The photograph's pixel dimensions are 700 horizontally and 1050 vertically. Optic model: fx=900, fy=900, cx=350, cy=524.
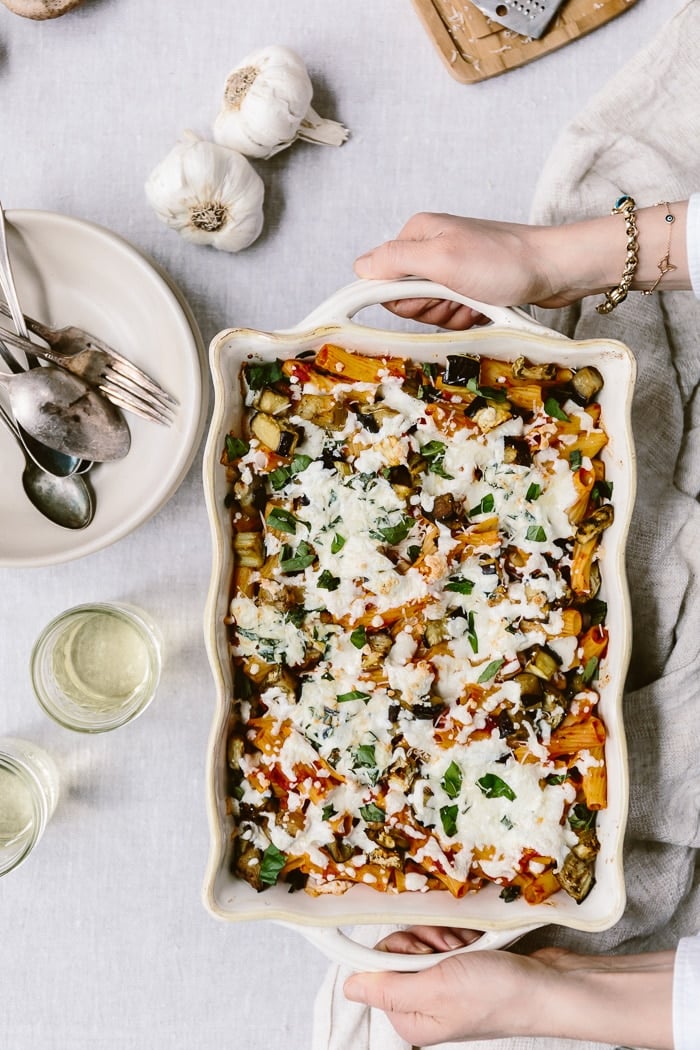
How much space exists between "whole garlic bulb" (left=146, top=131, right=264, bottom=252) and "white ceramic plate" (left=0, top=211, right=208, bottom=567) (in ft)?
0.34

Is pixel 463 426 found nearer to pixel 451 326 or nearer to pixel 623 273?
pixel 451 326

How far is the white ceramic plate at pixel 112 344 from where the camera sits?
1544 mm

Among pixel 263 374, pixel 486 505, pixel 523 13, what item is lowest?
pixel 486 505

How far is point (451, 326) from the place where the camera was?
160 cm

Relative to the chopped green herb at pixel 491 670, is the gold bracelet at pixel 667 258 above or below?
above

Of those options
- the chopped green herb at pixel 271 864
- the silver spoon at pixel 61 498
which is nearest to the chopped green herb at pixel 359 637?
the chopped green herb at pixel 271 864

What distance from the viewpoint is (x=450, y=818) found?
1397mm

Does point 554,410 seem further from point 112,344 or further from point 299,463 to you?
point 112,344

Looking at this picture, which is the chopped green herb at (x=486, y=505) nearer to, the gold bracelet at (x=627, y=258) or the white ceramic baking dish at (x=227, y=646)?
the white ceramic baking dish at (x=227, y=646)

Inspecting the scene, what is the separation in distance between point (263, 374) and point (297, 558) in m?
0.29

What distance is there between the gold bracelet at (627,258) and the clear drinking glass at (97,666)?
39.4 inches

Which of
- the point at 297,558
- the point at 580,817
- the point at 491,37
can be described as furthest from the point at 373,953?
the point at 491,37

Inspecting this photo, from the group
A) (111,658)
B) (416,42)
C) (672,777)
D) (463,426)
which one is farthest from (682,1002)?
(416,42)

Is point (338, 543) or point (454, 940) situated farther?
point (454, 940)
